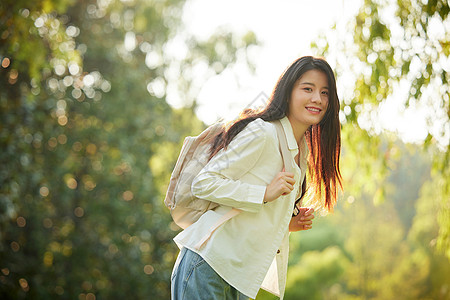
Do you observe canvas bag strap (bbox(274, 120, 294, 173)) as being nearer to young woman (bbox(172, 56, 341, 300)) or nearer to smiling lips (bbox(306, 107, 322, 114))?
young woman (bbox(172, 56, 341, 300))

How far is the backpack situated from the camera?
1970 millimetres

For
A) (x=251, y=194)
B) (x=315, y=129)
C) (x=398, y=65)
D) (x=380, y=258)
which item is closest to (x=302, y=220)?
(x=315, y=129)

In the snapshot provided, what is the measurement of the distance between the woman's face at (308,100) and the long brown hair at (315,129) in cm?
2

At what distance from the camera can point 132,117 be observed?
33.0 ft

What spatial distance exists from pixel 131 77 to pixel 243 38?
346 cm

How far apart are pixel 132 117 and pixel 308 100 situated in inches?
326

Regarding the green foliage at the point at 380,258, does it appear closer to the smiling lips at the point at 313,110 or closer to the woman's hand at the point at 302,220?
the woman's hand at the point at 302,220

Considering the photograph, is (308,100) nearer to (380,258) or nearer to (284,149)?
(284,149)

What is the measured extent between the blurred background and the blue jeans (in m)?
0.72

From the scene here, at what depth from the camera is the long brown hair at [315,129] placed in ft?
6.55

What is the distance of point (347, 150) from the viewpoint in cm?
384

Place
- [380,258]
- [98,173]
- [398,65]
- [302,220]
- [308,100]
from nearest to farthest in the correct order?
[308,100] → [302,220] → [398,65] → [98,173] → [380,258]

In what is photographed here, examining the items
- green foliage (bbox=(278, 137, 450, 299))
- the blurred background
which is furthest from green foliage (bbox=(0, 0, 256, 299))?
green foliage (bbox=(278, 137, 450, 299))

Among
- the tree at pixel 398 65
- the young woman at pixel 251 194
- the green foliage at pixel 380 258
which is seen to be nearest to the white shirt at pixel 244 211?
the young woman at pixel 251 194
